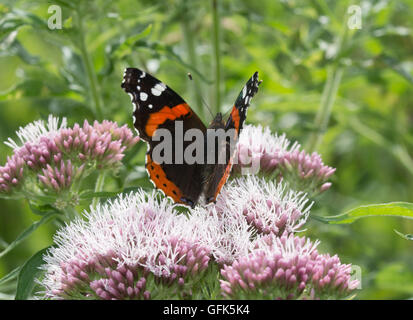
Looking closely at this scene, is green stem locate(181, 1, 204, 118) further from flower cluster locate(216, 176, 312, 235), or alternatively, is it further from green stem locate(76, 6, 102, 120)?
flower cluster locate(216, 176, 312, 235)

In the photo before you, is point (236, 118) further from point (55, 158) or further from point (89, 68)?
point (89, 68)

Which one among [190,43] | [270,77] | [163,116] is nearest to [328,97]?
[270,77]

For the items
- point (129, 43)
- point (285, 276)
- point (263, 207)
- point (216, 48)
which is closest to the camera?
point (285, 276)

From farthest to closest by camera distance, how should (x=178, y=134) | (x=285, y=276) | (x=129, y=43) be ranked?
1. (x=129, y=43)
2. (x=178, y=134)
3. (x=285, y=276)

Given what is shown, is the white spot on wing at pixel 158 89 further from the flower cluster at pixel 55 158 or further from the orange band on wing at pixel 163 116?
the flower cluster at pixel 55 158

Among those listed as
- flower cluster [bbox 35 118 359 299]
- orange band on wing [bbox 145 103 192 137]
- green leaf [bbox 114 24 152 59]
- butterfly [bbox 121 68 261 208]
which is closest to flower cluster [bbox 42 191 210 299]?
flower cluster [bbox 35 118 359 299]

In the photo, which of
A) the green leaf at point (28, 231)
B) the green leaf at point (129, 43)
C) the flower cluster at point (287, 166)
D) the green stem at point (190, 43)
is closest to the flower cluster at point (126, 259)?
the green leaf at point (28, 231)

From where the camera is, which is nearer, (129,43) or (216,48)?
(129,43)
